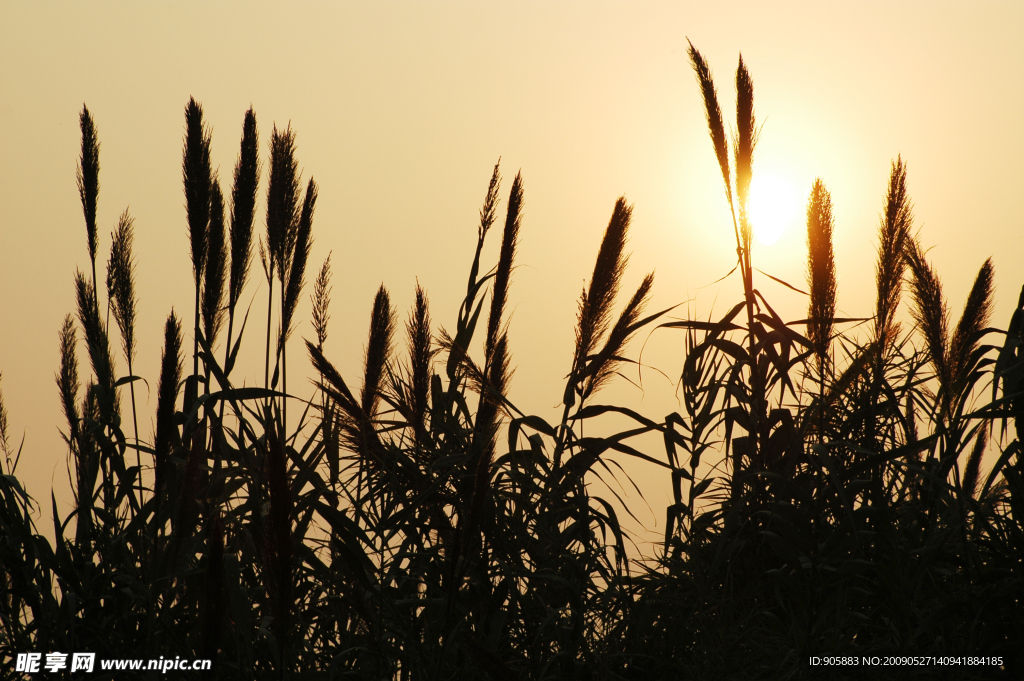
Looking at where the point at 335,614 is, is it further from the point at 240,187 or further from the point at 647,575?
the point at 240,187

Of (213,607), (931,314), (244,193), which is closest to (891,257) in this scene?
(931,314)

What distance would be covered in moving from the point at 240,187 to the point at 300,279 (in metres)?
0.26

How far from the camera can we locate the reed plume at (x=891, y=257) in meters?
2.25

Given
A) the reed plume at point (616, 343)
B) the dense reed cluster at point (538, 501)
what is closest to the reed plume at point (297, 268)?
the dense reed cluster at point (538, 501)

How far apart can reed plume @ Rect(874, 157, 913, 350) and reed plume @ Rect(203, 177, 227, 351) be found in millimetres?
1669

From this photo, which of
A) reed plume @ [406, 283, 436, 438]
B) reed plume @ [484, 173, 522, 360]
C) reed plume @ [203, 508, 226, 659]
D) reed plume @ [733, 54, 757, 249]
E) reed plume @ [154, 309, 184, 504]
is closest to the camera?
reed plume @ [203, 508, 226, 659]

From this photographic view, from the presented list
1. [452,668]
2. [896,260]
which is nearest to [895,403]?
[896,260]

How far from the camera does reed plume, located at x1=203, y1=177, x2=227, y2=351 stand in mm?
2105

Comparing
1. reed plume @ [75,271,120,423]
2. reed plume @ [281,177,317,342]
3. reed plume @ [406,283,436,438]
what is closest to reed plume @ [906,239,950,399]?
reed plume @ [406,283,436,438]

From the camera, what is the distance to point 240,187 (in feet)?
6.89

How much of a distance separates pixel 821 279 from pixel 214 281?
1527mm

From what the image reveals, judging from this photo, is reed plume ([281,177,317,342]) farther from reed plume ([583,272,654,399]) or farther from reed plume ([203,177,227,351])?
reed plume ([583,272,654,399])

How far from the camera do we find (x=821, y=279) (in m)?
2.20

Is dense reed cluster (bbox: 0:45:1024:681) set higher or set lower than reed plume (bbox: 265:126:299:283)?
lower
